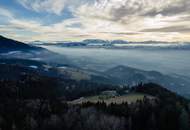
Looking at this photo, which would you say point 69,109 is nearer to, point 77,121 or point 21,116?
point 77,121

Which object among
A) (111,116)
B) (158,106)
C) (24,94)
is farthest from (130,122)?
(24,94)

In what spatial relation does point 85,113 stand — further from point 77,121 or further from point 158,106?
point 158,106

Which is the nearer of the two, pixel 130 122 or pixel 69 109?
pixel 130 122

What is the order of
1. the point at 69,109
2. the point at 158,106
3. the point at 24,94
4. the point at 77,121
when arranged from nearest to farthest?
1. the point at 77,121
2. the point at 69,109
3. the point at 158,106
4. the point at 24,94

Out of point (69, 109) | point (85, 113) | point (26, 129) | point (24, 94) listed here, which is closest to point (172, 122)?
point (85, 113)

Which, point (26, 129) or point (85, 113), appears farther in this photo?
point (85, 113)

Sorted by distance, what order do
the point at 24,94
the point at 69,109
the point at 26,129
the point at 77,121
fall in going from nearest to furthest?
the point at 26,129 < the point at 77,121 < the point at 69,109 < the point at 24,94

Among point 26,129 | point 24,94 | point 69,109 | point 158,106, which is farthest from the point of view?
point 24,94

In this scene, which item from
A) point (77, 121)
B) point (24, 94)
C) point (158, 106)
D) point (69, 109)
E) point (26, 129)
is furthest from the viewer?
point (24, 94)
